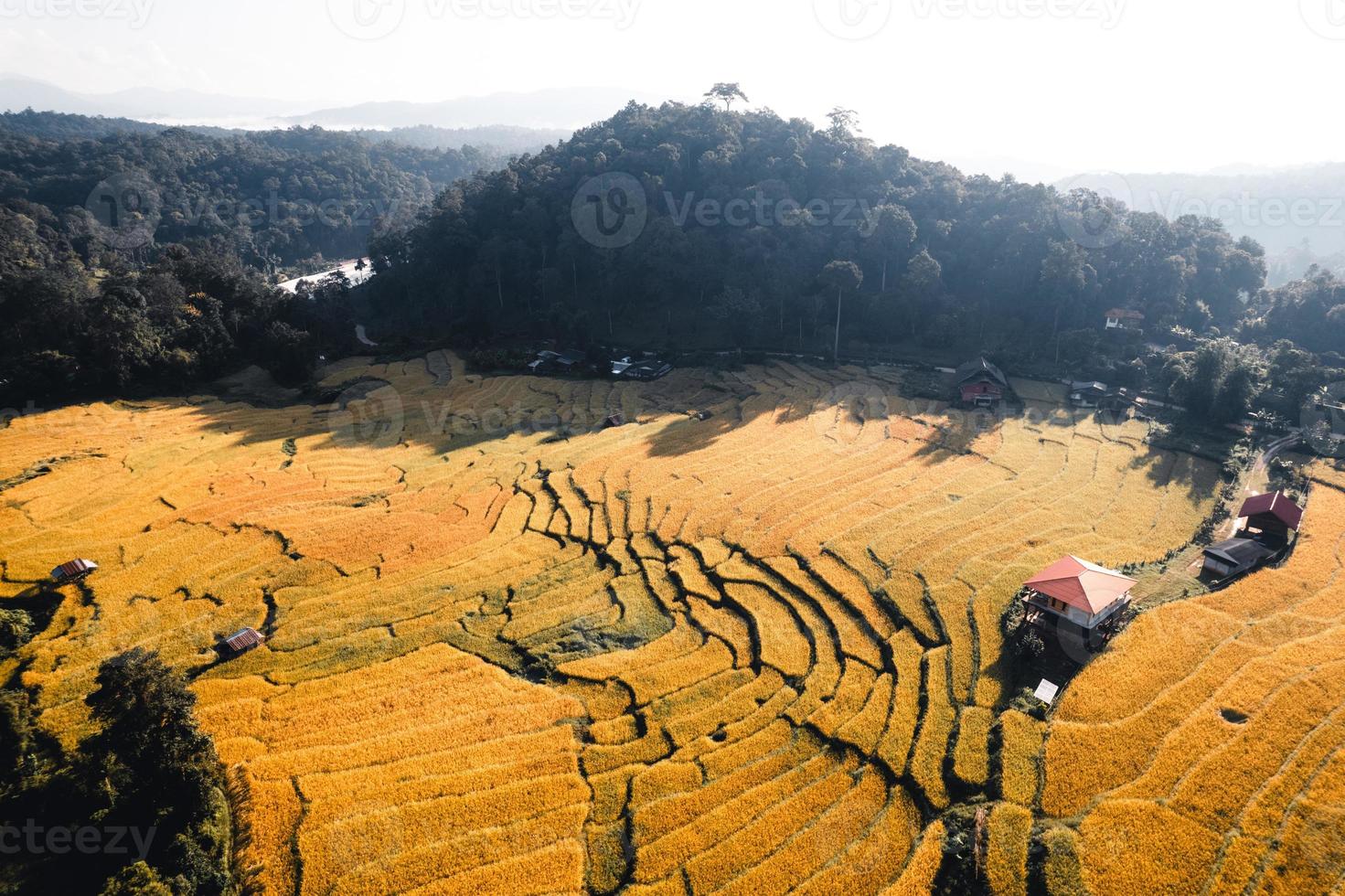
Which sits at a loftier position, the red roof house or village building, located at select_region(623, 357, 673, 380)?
village building, located at select_region(623, 357, 673, 380)

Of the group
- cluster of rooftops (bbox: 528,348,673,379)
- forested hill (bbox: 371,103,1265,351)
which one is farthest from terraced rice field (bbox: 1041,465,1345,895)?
cluster of rooftops (bbox: 528,348,673,379)

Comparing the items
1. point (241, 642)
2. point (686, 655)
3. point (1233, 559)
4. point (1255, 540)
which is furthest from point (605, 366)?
point (1255, 540)

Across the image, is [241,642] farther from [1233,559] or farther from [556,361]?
[1233,559]

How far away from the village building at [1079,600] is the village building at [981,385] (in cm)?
2611

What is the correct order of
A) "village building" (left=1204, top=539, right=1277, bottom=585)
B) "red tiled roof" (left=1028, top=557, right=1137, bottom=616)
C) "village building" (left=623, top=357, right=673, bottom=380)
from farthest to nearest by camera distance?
"village building" (left=623, top=357, right=673, bottom=380) → "village building" (left=1204, top=539, right=1277, bottom=585) → "red tiled roof" (left=1028, top=557, right=1137, bottom=616)

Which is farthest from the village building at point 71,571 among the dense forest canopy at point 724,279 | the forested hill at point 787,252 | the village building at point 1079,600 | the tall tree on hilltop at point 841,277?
the tall tree on hilltop at point 841,277

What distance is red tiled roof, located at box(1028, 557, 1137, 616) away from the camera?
26.5 meters

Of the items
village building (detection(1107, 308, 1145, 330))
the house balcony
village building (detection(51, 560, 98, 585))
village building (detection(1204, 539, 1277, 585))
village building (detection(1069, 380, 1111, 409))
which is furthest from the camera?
village building (detection(1107, 308, 1145, 330))

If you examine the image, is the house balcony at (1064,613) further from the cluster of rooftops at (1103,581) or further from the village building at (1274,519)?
the village building at (1274,519)

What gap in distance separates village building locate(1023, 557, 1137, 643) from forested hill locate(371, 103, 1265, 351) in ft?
134

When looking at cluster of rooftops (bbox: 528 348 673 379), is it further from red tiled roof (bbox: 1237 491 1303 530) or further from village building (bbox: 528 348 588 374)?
red tiled roof (bbox: 1237 491 1303 530)

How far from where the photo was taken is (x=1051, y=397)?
5403 centimetres

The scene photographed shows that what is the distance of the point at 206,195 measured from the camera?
424 feet

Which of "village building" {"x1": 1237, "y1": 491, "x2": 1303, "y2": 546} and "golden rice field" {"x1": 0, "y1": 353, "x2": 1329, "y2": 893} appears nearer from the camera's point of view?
"golden rice field" {"x1": 0, "y1": 353, "x2": 1329, "y2": 893}
